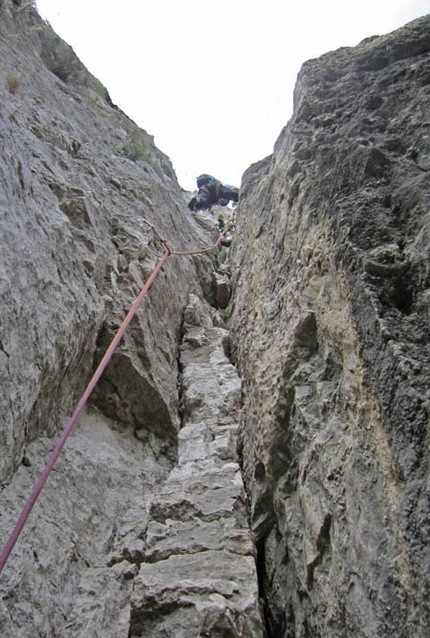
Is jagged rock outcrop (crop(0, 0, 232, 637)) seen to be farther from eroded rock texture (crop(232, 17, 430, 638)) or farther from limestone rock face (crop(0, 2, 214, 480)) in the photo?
eroded rock texture (crop(232, 17, 430, 638))

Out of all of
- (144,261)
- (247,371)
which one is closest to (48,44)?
(144,261)

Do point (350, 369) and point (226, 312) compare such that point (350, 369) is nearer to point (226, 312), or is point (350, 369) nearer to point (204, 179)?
point (226, 312)

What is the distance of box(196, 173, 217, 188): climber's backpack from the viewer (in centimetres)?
1431

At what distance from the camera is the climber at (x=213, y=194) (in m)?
13.2

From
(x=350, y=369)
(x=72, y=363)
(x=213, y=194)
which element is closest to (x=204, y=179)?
(x=213, y=194)

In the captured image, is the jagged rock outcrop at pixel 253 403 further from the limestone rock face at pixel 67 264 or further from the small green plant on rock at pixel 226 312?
the small green plant on rock at pixel 226 312

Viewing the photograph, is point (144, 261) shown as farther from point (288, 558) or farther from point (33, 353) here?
point (288, 558)

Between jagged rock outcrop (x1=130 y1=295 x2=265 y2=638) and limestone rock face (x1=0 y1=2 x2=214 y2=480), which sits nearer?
jagged rock outcrop (x1=130 y1=295 x2=265 y2=638)

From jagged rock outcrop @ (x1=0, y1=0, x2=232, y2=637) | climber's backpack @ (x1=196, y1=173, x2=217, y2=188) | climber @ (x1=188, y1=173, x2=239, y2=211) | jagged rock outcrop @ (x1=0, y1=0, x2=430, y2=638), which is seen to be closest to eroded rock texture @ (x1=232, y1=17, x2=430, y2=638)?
jagged rock outcrop @ (x1=0, y1=0, x2=430, y2=638)

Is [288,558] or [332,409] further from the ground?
[332,409]

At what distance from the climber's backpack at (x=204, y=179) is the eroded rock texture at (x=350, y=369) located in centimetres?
1031

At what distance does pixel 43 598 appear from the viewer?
220cm

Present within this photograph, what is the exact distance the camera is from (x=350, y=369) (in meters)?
2.19

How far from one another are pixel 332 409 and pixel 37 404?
6.15ft
